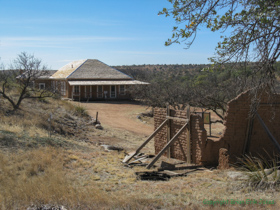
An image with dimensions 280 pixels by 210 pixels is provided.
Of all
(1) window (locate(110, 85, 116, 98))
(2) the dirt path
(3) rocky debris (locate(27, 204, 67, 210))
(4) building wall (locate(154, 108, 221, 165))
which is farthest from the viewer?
(1) window (locate(110, 85, 116, 98))

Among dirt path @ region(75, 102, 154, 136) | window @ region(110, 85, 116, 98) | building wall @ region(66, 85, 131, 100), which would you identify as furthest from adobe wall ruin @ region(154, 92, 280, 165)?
window @ region(110, 85, 116, 98)

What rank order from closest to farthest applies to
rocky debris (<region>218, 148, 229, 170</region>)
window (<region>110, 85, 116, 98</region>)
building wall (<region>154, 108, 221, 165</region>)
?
rocky debris (<region>218, 148, 229, 170</region>) → building wall (<region>154, 108, 221, 165</region>) → window (<region>110, 85, 116, 98</region>)

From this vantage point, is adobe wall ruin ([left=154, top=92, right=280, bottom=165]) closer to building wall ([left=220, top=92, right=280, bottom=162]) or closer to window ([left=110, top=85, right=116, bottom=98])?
building wall ([left=220, top=92, right=280, bottom=162])

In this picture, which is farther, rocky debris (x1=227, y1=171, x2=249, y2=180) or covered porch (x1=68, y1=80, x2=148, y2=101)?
covered porch (x1=68, y1=80, x2=148, y2=101)

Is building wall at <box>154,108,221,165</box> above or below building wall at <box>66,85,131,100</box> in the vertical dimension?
below

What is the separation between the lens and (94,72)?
133ft

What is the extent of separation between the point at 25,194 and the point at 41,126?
9176 millimetres

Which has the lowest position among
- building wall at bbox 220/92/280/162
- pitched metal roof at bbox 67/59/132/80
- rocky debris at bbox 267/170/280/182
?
rocky debris at bbox 267/170/280/182

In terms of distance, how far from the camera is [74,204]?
17.0 ft

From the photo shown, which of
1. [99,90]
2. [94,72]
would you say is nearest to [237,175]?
[99,90]

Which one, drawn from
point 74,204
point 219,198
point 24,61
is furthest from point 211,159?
point 24,61

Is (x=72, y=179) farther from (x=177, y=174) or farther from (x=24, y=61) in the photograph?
(x=24, y=61)

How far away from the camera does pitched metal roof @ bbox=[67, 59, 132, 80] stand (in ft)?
127

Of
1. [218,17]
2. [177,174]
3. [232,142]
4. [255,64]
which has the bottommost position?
[177,174]
